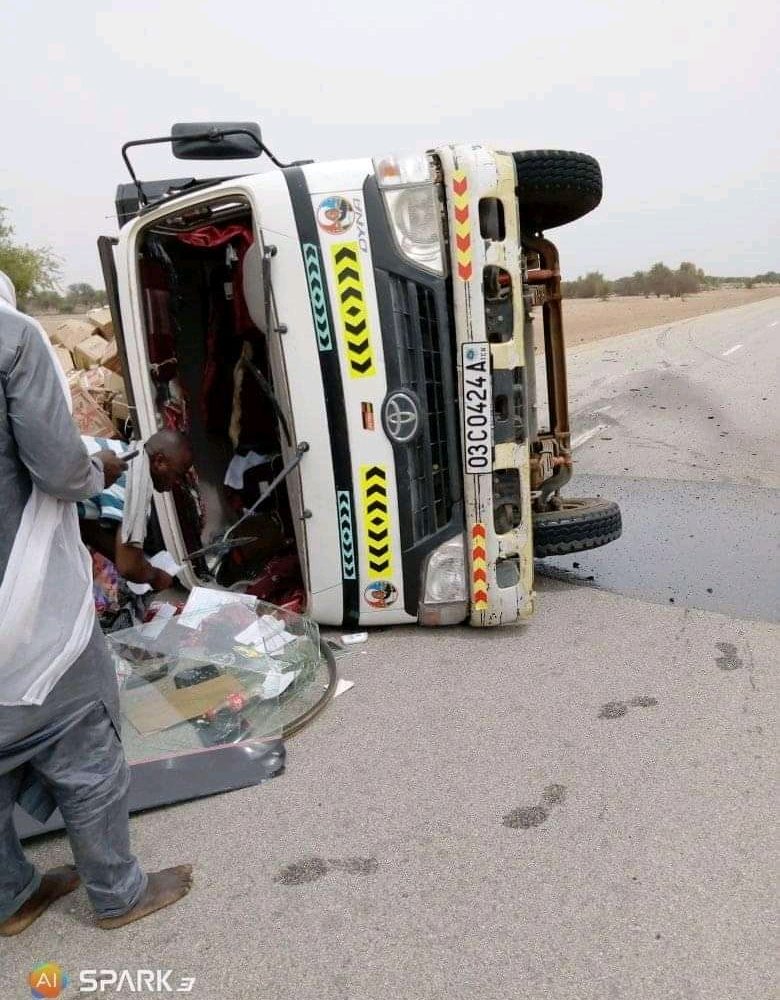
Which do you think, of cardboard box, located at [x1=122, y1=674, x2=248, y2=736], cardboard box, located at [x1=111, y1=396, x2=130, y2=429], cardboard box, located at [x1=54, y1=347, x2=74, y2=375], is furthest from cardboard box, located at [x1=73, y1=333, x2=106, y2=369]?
cardboard box, located at [x1=122, y1=674, x2=248, y2=736]

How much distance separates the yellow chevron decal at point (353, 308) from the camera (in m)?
3.23

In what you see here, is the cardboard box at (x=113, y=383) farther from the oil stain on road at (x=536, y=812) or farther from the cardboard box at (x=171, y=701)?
the oil stain on road at (x=536, y=812)

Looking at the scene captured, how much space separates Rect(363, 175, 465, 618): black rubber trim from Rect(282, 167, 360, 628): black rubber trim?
207 mm

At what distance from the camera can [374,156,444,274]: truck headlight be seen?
3.22 meters

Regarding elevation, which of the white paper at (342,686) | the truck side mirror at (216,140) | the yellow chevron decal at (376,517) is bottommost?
the white paper at (342,686)

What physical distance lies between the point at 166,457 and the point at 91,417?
2.08 meters

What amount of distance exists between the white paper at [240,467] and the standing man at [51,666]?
2.42 metres

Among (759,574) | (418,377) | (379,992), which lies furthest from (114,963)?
(759,574)

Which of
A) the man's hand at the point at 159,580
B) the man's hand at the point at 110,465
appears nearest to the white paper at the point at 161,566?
the man's hand at the point at 159,580

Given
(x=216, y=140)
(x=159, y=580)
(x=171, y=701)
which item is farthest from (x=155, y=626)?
(x=216, y=140)

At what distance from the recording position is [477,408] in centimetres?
334

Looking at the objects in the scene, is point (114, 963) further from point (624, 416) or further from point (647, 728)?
point (624, 416)

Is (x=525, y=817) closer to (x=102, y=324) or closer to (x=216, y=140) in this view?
(x=216, y=140)

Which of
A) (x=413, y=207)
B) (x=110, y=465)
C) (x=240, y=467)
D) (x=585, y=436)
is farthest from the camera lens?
(x=585, y=436)
